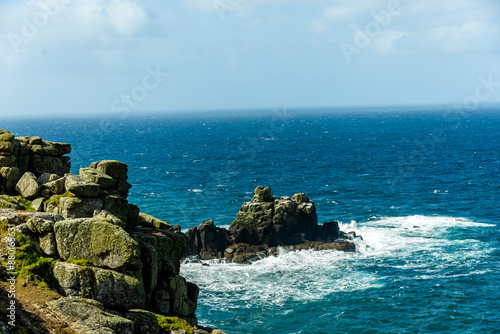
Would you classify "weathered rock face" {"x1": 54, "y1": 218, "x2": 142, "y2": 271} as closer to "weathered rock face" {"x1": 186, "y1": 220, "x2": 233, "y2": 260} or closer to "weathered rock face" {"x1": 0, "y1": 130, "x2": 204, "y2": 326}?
"weathered rock face" {"x1": 0, "y1": 130, "x2": 204, "y2": 326}

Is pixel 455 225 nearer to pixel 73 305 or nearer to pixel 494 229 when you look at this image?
pixel 494 229

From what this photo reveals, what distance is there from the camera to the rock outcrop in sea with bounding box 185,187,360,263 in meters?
63.0

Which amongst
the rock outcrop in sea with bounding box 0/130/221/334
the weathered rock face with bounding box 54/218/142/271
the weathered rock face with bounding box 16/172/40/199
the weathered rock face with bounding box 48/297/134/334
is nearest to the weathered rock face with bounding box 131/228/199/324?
the rock outcrop in sea with bounding box 0/130/221/334

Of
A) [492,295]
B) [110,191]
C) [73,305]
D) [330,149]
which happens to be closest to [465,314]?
[492,295]

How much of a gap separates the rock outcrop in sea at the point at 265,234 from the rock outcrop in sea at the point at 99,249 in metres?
30.0

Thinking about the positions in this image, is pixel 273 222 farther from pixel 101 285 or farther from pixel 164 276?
pixel 101 285

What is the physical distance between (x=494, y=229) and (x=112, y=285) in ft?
218

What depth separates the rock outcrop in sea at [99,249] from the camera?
22562mm

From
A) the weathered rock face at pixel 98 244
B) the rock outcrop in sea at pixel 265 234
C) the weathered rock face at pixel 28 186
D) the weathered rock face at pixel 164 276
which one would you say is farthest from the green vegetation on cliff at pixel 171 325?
the rock outcrop in sea at pixel 265 234

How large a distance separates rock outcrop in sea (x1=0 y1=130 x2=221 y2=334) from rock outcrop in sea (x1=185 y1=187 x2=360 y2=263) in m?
30.0

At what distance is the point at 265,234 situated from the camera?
65500mm

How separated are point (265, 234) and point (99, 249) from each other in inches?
1695

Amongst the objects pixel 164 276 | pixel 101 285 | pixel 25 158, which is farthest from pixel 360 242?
pixel 101 285

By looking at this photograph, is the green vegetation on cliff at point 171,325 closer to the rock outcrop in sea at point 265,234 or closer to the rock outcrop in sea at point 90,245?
the rock outcrop in sea at point 90,245
